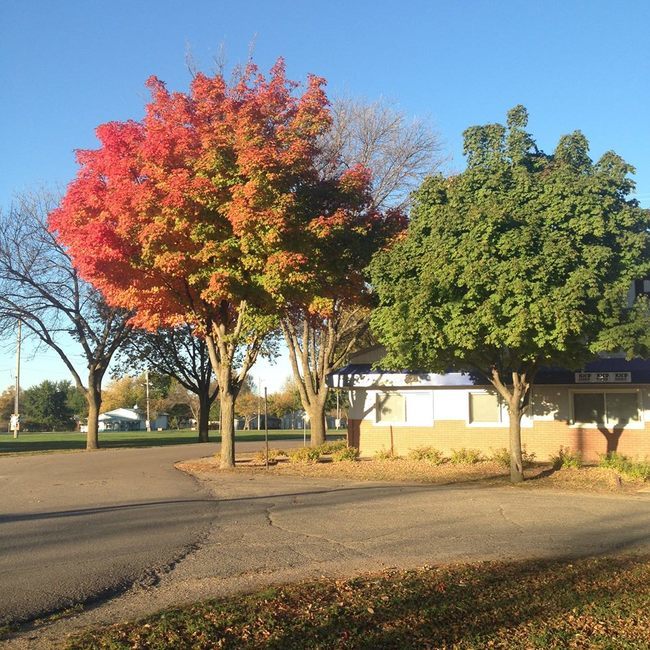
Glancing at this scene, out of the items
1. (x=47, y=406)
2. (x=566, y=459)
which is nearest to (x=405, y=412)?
(x=566, y=459)

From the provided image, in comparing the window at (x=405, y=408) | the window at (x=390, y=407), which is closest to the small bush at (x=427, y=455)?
the window at (x=405, y=408)

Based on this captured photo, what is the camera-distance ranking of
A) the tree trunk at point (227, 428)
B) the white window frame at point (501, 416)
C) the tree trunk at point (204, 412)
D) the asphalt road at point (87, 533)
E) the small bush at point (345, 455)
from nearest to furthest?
the asphalt road at point (87, 533), the tree trunk at point (227, 428), the small bush at point (345, 455), the white window frame at point (501, 416), the tree trunk at point (204, 412)

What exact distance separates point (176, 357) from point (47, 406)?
7514 cm

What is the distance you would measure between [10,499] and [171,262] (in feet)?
20.9

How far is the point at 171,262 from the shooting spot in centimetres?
1823

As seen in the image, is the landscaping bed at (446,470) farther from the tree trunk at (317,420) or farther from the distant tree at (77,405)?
the distant tree at (77,405)

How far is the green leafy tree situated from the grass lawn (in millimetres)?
8477

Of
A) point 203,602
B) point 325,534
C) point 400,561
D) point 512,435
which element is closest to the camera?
point 203,602

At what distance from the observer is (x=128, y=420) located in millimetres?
126875

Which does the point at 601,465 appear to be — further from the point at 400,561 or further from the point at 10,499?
the point at 10,499

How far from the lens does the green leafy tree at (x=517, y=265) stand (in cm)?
1545

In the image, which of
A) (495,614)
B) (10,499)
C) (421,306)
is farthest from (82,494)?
(495,614)

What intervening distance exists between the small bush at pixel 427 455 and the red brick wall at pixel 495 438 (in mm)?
432

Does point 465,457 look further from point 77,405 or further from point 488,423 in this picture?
point 77,405
